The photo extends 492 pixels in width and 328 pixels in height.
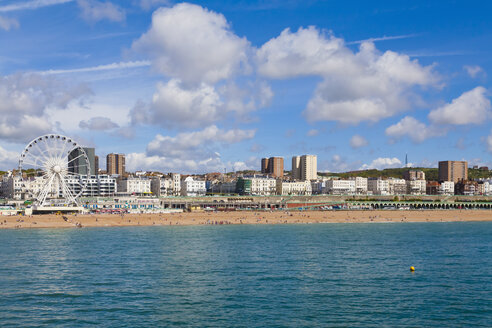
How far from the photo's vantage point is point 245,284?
32.8m

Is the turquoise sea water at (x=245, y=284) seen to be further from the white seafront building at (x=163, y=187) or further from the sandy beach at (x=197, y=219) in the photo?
the white seafront building at (x=163, y=187)

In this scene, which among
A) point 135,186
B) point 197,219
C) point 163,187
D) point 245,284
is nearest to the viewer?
point 245,284

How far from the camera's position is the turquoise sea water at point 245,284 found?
25156 mm

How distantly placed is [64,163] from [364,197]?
99.6m

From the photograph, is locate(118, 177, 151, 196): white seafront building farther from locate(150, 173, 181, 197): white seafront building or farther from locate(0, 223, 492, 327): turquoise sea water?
locate(0, 223, 492, 327): turquoise sea water

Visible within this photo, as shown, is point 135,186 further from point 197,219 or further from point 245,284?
point 245,284

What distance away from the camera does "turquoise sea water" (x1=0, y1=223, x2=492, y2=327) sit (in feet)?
82.5

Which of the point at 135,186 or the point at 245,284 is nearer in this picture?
the point at 245,284

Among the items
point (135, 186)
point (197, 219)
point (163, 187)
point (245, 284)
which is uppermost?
point (135, 186)

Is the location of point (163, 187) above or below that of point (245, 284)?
above

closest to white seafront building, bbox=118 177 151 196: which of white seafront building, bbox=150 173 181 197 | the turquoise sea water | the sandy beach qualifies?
white seafront building, bbox=150 173 181 197

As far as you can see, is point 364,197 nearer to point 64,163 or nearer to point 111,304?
point 64,163

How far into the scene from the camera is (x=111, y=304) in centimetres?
2769

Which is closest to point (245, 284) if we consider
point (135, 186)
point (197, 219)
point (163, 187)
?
point (197, 219)
